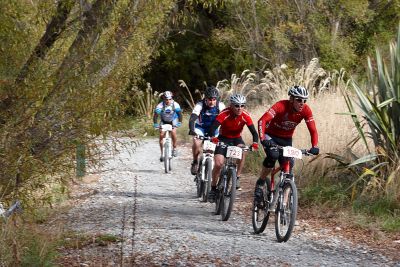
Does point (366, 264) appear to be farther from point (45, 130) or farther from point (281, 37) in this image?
point (281, 37)

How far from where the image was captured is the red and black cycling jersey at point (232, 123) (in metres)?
11.3

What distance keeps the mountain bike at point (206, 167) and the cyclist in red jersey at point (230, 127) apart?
0.43m

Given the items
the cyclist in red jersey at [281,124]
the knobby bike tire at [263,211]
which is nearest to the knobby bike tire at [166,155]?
the cyclist in red jersey at [281,124]

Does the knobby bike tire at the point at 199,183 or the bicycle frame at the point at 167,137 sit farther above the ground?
the bicycle frame at the point at 167,137

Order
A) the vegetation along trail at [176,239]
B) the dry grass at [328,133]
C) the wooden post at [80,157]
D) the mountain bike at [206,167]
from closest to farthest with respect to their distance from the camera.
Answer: the wooden post at [80,157] < the vegetation along trail at [176,239] < the mountain bike at [206,167] < the dry grass at [328,133]

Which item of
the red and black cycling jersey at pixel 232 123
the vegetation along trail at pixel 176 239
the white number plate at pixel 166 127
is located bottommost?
the vegetation along trail at pixel 176 239

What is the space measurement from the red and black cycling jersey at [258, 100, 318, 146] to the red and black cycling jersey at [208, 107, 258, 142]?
1042mm

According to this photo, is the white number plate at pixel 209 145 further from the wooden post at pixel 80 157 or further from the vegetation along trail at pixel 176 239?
the wooden post at pixel 80 157

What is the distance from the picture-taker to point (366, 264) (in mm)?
8391

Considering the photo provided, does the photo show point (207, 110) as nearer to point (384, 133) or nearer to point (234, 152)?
point (234, 152)

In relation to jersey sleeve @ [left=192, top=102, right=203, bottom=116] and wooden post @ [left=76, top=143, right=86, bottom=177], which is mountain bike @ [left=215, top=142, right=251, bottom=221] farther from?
wooden post @ [left=76, top=143, right=86, bottom=177]

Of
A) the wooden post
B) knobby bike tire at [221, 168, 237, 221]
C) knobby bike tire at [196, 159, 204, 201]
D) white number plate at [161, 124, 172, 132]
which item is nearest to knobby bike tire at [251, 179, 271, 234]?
knobby bike tire at [221, 168, 237, 221]

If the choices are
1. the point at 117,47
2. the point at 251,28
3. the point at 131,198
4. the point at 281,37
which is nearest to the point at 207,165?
the point at 131,198

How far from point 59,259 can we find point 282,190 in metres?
2.87
